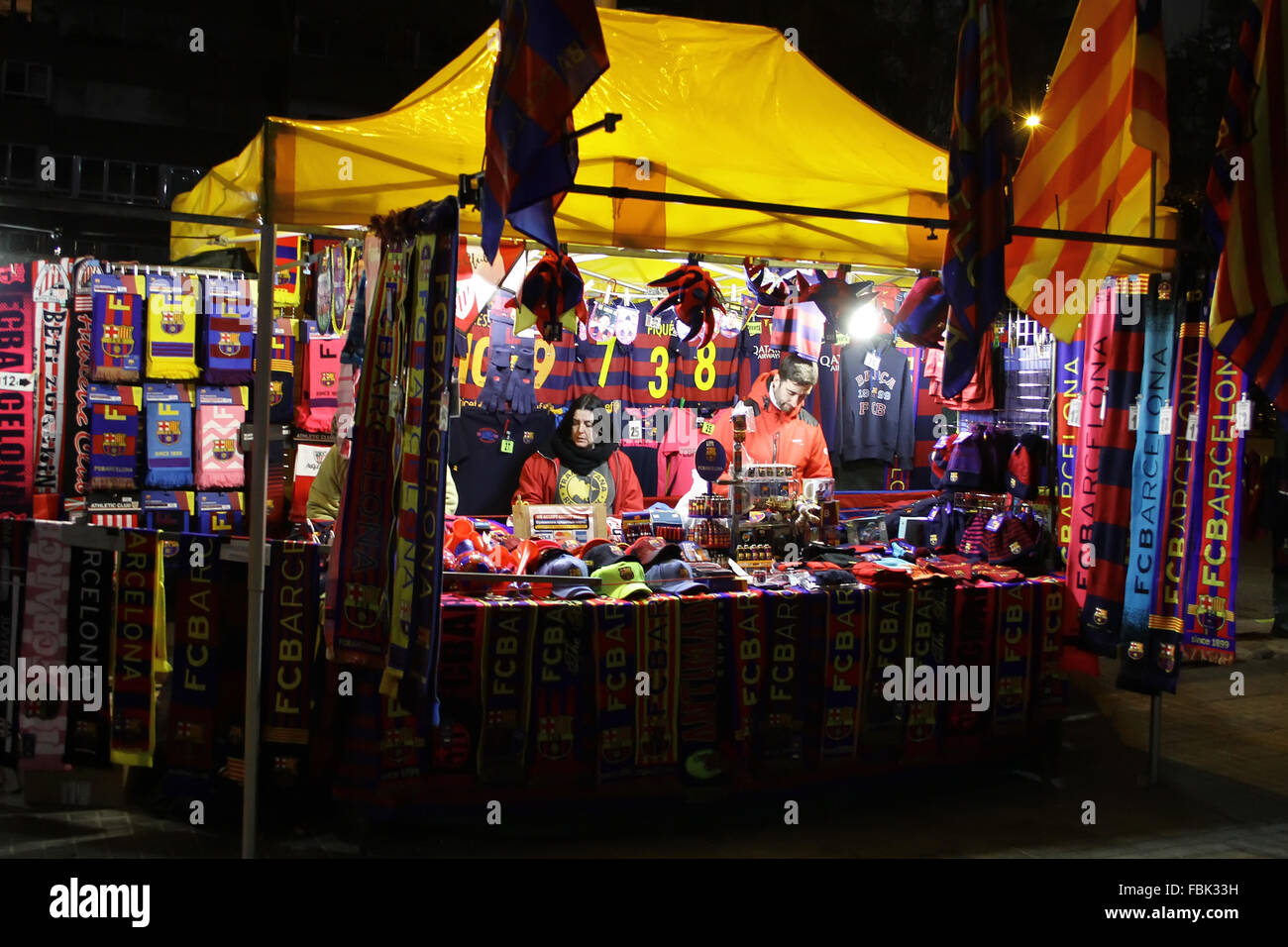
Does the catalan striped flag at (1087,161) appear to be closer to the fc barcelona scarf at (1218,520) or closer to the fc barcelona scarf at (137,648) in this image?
the fc barcelona scarf at (1218,520)

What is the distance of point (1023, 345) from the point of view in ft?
22.2

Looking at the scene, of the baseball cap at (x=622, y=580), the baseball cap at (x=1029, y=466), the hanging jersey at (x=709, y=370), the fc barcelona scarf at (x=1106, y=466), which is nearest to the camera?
the baseball cap at (x=622, y=580)

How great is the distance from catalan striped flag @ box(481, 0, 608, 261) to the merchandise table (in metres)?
1.78

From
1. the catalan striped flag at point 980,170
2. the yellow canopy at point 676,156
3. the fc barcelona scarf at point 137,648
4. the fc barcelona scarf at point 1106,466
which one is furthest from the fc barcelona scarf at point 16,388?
the fc barcelona scarf at point 1106,466

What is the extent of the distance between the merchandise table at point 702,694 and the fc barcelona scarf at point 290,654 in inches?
9.2

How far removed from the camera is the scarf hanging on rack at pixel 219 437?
26.3 feet

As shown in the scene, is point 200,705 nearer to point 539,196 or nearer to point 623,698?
point 623,698

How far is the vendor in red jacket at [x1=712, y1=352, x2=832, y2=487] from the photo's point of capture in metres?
7.81

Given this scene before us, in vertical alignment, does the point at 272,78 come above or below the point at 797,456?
above

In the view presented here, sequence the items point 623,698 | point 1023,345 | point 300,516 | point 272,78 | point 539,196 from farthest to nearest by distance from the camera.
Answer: point 272,78 → point 300,516 → point 1023,345 → point 623,698 → point 539,196

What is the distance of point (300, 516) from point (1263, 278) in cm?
630

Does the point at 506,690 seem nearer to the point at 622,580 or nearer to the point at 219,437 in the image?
the point at 622,580
